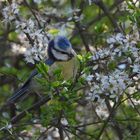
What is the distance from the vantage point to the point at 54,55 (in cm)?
498

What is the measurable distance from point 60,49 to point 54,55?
140 mm

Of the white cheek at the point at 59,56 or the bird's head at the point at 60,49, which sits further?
the white cheek at the point at 59,56

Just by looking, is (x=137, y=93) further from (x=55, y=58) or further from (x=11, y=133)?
(x=55, y=58)

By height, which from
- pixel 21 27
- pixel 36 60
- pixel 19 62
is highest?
pixel 19 62

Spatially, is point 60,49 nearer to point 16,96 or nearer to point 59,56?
point 59,56

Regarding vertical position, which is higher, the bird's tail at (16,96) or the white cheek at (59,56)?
the white cheek at (59,56)

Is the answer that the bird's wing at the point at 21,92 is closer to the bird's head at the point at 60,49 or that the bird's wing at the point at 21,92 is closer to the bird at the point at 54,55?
the bird at the point at 54,55

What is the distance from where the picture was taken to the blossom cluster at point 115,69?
11.4 ft

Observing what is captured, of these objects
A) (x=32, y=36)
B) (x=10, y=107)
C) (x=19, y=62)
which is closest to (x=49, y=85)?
(x=32, y=36)

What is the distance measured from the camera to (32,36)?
13.5 ft

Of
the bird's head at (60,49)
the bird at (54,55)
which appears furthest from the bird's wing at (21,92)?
the bird's head at (60,49)

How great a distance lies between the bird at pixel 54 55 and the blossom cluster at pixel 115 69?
791 millimetres

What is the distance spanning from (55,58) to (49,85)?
1758 millimetres

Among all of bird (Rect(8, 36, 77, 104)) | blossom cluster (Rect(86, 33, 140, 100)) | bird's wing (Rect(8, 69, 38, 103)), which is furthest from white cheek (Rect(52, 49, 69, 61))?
blossom cluster (Rect(86, 33, 140, 100))
